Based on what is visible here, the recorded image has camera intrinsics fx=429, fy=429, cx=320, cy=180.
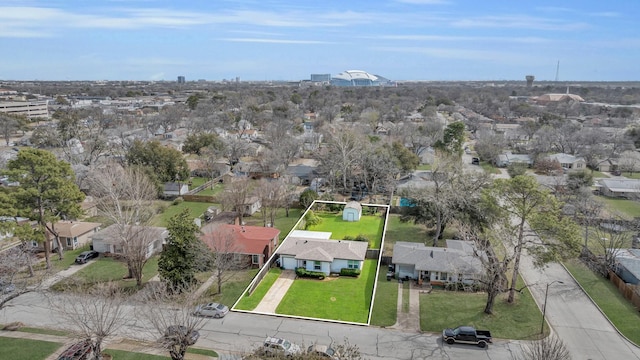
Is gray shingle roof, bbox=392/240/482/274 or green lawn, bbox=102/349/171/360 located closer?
green lawn, bbox=102/349/171/360

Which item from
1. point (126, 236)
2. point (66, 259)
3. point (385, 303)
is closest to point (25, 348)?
point (126, 236)

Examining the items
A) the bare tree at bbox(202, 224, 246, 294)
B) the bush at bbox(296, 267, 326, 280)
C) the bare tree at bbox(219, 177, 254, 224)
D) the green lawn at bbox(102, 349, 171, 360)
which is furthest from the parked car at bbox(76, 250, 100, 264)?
the bush at bbox(296, 267, 326, 280)

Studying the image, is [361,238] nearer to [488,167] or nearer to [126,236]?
[126,236]

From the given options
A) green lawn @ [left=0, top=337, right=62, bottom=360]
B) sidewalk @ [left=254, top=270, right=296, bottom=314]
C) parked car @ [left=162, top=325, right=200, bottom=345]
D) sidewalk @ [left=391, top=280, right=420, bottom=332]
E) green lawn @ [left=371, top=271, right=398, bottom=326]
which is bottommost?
sidewalk @ [left=254, top=270, right=296, bottom=314]

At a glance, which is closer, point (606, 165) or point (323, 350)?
point (323, 350)

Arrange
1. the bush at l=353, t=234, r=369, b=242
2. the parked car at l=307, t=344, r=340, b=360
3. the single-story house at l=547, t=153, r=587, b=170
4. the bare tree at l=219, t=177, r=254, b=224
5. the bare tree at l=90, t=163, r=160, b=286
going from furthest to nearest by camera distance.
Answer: the single-story house at l=547, t=153, r=587, b=170
the bare tree at l=219, t=177, r=254, b=224
the bush at l=353, t=234, r=369, b=242
the bare tree at l=90, t=163, r=160, b=286
the parked car at l=307, t=344, r=340, b=360

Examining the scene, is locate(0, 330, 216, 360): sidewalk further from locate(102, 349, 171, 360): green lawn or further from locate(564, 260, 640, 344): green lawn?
locate(564, 260, 640, 344): green lawn

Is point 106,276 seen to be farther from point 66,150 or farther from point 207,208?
point 66,150
